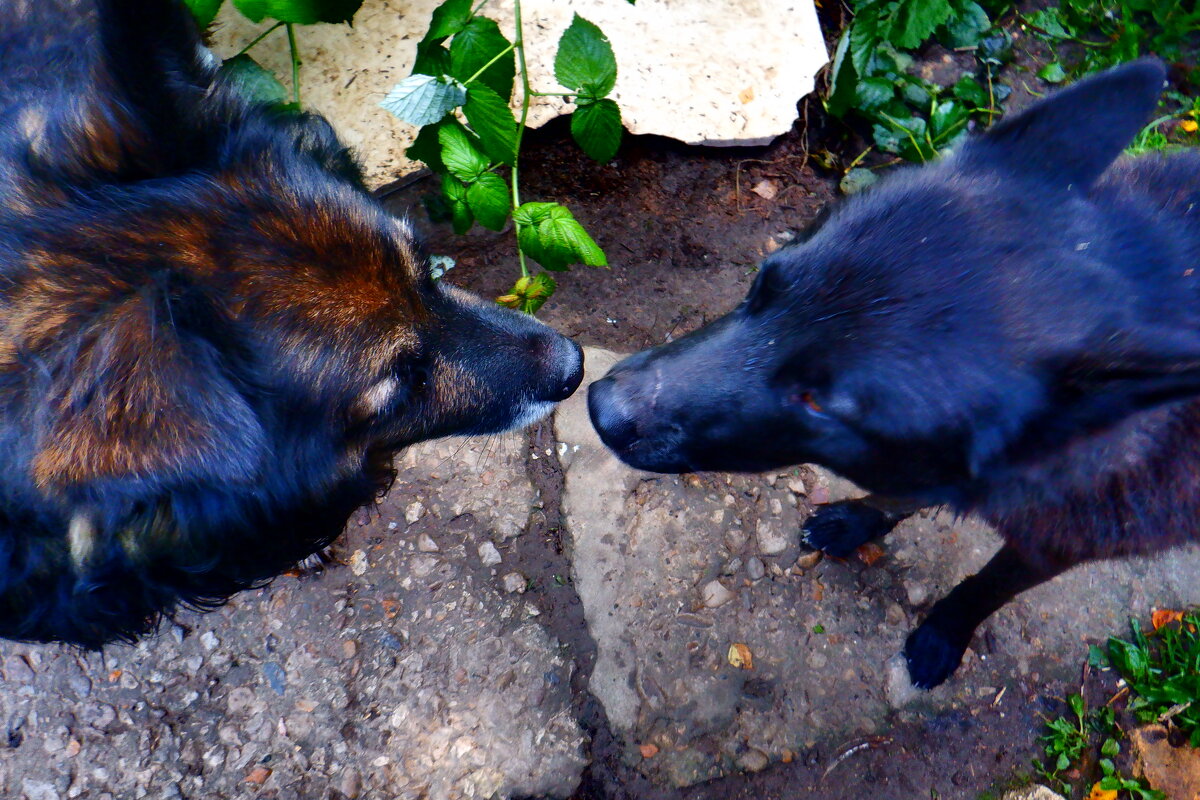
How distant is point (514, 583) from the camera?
9.59 feet

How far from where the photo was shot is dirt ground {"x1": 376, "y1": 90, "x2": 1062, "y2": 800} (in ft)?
9.17

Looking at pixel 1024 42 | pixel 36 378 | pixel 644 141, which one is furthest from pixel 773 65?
pixel 36 378

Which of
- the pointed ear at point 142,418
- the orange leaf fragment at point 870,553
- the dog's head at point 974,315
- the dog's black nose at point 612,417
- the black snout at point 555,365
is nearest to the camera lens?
the pointed ear at point 142,418

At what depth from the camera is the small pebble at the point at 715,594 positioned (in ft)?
9.59

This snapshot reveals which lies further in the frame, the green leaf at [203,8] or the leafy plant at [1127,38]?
the leafy plant at [1127,38]

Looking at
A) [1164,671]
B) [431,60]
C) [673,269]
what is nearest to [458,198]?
[431,60]

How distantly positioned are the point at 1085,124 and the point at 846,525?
5.34 ft

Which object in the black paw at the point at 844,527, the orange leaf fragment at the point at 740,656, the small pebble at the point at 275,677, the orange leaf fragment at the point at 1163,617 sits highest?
the black paw at the point at 844,527

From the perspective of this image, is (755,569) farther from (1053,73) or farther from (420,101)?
(1053,73)

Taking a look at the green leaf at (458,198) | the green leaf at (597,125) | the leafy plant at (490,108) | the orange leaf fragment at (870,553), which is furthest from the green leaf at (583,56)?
the orange leaf fragment at (870,553)

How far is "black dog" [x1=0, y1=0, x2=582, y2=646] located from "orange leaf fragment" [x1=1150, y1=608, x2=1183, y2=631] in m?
3.00

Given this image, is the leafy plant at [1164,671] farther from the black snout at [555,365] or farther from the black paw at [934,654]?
the black snout at [555,365]

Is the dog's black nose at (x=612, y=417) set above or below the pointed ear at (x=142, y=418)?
below

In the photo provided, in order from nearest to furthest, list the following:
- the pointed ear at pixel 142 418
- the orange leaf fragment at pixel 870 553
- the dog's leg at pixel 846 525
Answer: the pointed ear at pixel 142 418 < the dog's leg at pixel 846 525 < the orange leaf fragment at pixel 870 553
